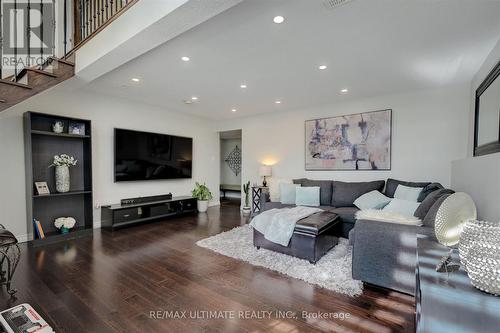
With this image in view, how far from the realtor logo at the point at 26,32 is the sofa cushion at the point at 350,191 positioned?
5.31 metres

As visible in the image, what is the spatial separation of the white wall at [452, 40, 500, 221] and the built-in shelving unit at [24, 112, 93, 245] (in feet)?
17.1

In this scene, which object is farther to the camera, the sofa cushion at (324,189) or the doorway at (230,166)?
the doorway at (230,166)

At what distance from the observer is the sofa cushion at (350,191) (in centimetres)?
435

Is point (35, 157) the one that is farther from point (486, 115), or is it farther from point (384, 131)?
point (486, 115)

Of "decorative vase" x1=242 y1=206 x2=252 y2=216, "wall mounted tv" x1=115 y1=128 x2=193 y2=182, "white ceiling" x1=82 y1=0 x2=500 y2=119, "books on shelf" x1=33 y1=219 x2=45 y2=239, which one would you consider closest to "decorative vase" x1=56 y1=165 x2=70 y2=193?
"books on shelf" x1=33 y1=219 x2=45 y2=239

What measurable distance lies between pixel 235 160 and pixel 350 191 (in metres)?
4.97

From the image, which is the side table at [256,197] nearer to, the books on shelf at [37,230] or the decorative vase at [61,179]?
the decorative vase at [61,179]

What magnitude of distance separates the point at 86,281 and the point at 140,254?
2.55ft

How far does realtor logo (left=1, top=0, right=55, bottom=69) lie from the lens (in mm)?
3416

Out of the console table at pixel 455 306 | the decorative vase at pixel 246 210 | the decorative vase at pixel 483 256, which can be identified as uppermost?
the decorative vase at pixel 483 256

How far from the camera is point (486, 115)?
2885mm

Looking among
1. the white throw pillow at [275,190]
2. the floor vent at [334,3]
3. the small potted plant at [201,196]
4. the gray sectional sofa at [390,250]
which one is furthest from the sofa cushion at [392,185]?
the small potted plant at [201,196]

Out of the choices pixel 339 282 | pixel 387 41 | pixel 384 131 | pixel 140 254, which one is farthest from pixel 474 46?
pixel 140 254

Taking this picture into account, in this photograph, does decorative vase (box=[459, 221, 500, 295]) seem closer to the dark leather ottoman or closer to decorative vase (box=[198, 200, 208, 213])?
the dark leather ottoman
